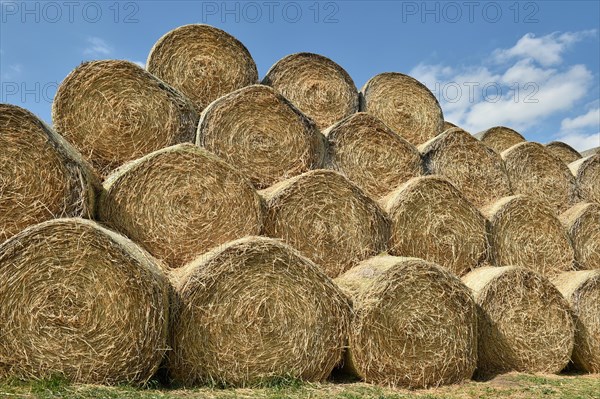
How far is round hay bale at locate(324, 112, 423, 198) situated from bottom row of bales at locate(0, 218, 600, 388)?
1.33m

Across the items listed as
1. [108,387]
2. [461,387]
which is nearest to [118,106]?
[108,387]

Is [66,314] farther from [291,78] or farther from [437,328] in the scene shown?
[291,78]

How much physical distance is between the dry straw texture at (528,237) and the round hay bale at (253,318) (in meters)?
2.79

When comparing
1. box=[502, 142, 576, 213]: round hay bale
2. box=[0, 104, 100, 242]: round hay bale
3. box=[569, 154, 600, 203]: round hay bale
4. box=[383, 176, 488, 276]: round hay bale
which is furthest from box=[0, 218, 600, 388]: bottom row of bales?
box=[569, 154, 600, 203]: round hay bale

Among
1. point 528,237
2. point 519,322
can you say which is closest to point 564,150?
A: point 528,237

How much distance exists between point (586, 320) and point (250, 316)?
397 centimetres

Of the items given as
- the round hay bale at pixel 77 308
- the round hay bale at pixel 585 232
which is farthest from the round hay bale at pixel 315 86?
the round hay bale at pixel 77 308

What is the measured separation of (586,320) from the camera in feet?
20.9

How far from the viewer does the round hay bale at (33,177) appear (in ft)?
14.8

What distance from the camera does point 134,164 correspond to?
16.7 feet

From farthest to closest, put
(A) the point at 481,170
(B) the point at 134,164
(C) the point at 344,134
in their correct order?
(A) the point at 481,170
(C) the point at 344,134
(B) the point at 134,164

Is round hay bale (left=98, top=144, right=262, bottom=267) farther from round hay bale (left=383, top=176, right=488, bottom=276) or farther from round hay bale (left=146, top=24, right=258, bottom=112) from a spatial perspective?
round hay bale (left=146, top=24, right=258, bottom=112)

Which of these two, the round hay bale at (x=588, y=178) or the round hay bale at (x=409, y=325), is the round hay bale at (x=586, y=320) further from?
the round hay bale at (x=588, y=178)

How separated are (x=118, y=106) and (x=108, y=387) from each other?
2.89 meters
